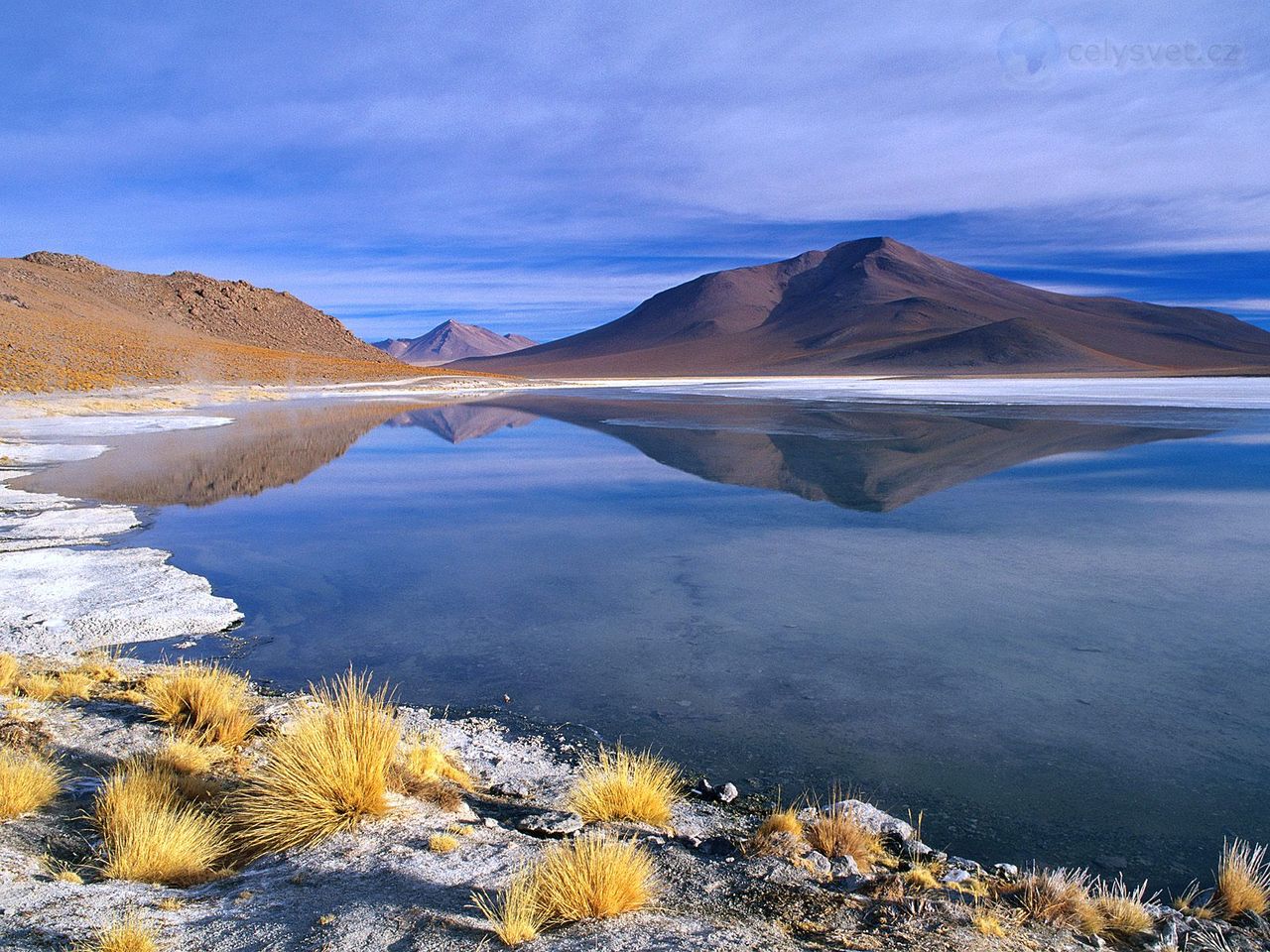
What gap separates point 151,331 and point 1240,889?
75.6m

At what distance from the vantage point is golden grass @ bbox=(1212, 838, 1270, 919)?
3.19 metres

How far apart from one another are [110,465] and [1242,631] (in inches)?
657

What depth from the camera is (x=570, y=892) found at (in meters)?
2.87

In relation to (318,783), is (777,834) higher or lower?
lower

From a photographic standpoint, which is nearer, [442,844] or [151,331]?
[442,844]

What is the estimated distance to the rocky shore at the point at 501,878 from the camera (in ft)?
9.12

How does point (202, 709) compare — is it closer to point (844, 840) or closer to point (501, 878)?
point (501, 878)

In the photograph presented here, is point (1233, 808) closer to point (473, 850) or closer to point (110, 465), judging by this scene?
point (473, 850)

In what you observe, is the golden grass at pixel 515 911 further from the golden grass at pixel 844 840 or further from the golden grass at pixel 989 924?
the golden grass at pixel 989 924

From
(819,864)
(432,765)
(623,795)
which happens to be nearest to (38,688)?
(432,765)

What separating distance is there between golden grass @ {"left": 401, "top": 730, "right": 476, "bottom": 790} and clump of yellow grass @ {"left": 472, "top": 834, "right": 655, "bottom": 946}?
3.44 ft

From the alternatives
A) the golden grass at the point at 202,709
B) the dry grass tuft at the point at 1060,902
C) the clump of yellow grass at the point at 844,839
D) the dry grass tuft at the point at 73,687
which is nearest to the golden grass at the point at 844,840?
the clump of yellow grass at the point at 844,839

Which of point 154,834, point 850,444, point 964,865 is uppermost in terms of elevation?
point 850,444

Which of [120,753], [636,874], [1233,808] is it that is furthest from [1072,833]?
[120,753]
